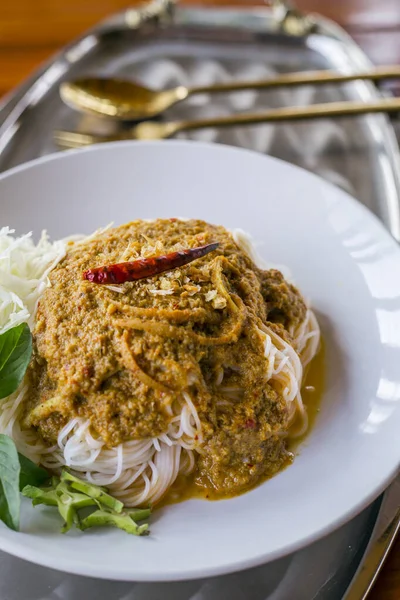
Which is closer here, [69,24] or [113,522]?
[113,522]

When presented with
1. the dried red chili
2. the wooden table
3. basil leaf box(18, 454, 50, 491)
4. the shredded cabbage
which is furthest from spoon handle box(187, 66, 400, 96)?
basil leaf box(18, 454, 50, 491)

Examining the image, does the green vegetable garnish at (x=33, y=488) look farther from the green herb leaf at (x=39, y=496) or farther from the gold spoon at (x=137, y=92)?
the gold spoon at (x=137, y=92)

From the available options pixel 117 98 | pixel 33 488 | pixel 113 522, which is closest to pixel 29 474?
pixel 33 488

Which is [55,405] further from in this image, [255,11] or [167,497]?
[255,11]

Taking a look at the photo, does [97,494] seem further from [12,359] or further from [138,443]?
[12,359]

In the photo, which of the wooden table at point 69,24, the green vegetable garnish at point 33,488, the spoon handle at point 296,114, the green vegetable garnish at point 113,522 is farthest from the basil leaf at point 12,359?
the wooden table at point 69,24

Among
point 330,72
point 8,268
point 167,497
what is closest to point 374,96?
point 330,72

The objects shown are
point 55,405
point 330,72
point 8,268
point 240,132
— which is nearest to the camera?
point 55,405
